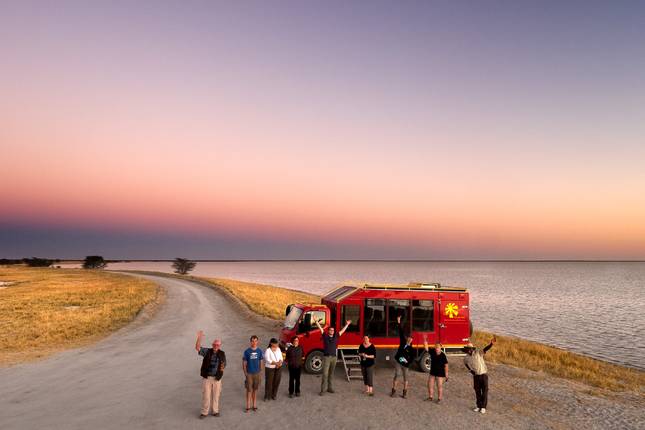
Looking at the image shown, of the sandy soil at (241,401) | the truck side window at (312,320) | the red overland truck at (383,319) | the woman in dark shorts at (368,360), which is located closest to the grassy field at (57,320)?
the sandy soil at (241,401)

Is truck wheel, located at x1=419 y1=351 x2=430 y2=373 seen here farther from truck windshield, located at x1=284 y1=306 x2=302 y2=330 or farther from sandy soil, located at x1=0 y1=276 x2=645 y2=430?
truck windshield, located at x1=284 y1=306 x2=302 y2=330

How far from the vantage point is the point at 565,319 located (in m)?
49.8

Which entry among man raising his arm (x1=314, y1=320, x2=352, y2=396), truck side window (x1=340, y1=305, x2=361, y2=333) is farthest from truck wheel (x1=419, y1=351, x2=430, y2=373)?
man raising his arm (x1=314, y1=320, x2=352, y2=396)

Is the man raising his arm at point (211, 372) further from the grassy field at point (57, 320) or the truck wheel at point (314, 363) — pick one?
the grassy field at point (57, 320)

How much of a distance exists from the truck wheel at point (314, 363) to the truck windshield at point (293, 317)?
1369mm

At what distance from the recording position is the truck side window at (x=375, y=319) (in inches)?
707

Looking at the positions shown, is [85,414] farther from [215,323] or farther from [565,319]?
[565,319]

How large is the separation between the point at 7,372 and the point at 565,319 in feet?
172

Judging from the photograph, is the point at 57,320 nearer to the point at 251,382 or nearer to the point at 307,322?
the point at 307,322

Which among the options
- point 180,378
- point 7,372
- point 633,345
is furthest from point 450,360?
point 633,345

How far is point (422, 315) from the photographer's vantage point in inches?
729

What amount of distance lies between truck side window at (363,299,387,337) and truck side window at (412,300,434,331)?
1384 mm

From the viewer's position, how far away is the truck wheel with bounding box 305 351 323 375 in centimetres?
1730

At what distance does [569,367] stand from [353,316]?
12936 mm
